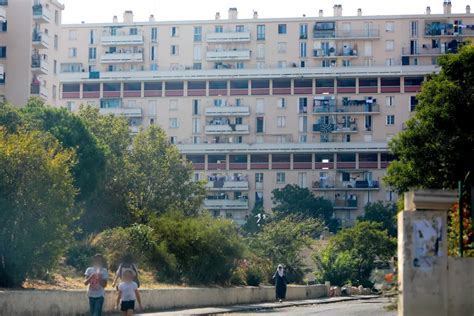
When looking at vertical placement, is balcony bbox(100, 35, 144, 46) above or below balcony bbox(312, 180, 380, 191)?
above

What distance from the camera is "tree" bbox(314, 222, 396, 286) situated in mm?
69250

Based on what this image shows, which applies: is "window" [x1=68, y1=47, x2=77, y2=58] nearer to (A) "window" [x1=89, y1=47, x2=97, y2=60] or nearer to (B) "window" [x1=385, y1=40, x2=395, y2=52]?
(A) "window" [x1=89, y1=47, x2=97, y2=60]

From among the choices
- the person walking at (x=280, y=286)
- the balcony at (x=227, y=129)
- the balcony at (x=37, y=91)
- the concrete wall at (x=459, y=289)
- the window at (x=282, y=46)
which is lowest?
the person walking at (x=280, y=286)

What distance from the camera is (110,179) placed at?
61500 mm

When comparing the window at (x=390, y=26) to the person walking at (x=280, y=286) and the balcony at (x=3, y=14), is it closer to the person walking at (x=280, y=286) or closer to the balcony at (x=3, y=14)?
the balcony at (x=3, y=14)

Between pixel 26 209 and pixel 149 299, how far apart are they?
18.6ft

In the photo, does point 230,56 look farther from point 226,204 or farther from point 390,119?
point 390,119

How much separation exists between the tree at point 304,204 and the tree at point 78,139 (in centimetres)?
5271

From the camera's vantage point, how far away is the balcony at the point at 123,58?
12050cm

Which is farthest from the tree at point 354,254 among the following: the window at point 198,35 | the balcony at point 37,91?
the window at point 198,35

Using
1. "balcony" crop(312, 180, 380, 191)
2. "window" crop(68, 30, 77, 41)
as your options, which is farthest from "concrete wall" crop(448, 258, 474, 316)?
"window" crop(68, 30, 77, 41)

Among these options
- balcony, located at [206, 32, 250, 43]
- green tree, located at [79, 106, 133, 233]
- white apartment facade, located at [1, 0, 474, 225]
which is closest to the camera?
green tree, located at [79, 106, 133, 233]

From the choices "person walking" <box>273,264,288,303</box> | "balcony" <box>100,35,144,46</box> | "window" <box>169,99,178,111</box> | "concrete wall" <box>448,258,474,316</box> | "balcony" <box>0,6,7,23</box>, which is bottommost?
"person walking" <box>273,264,288,303</box>

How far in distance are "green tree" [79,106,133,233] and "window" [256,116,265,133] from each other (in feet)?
161
